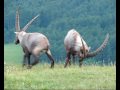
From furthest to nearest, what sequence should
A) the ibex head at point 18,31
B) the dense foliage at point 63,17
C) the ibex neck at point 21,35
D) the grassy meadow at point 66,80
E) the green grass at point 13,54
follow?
the dense foliage at point 63,17
the ibex head at point 18,31
the ibex neck at point 21,35
the green grass at point 13,54
the grassy meadow at point 66,80

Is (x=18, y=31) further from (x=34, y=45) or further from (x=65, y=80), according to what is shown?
(x=65, y=80)

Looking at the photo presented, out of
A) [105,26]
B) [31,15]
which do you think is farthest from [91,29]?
[31,15]

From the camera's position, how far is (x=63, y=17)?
1858 cm

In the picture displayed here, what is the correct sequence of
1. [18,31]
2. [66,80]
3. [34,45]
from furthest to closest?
1. [18,31]
2. [34,45]
3. [66,80]

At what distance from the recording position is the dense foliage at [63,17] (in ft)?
51.3

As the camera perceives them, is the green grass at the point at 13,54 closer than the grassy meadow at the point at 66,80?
No

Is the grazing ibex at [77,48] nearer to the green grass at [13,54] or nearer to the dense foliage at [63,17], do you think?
the dense foliage at [63,17]

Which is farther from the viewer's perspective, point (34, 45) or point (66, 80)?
point (34, 45)

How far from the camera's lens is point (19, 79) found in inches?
334

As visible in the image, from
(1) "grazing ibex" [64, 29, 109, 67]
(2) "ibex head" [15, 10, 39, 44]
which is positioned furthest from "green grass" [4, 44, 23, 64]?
(1) "grazing ibex" [64, 29, 109, 67]

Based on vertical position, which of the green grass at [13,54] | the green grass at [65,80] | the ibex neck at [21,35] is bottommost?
the green grass at [65,80]

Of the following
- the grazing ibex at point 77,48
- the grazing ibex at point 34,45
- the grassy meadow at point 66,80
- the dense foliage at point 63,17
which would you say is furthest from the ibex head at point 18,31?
the grassy meadow at point 66,80

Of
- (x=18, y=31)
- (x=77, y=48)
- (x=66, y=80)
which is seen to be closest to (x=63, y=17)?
(x=18, y=31)

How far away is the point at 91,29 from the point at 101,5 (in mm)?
1242
